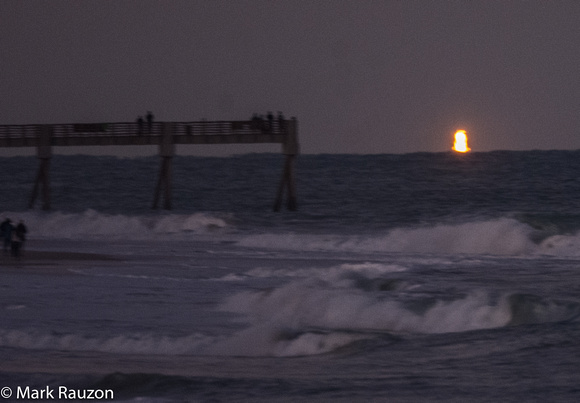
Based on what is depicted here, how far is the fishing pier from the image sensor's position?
3884 cm

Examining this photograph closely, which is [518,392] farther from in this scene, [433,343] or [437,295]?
[437,295]

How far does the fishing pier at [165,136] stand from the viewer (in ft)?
127

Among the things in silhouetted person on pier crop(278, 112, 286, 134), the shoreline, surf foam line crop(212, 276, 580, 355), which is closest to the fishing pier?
silhouetted person on pier crop(278, 112, 286, 134)

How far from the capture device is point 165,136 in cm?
4031

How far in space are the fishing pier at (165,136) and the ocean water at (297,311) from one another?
2681 mm

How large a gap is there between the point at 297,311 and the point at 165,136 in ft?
81.2

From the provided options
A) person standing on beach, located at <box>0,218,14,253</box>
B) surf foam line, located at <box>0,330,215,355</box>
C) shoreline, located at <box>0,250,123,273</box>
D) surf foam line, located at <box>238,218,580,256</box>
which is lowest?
surf foam line, located at <box>0,330,215,355</box>

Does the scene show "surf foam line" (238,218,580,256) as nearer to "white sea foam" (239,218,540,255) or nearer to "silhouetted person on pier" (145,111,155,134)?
"white sea foam" (239,218,540,255)

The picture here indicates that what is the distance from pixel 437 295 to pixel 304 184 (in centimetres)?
5616

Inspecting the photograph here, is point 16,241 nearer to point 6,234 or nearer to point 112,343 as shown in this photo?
point 6,234

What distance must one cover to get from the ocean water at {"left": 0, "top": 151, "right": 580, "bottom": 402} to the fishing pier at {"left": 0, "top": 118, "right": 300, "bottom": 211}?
8.80ft

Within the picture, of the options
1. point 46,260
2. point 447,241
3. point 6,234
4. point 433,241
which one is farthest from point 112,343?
point 433,241

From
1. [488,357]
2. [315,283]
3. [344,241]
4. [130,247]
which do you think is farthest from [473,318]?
[344,241]

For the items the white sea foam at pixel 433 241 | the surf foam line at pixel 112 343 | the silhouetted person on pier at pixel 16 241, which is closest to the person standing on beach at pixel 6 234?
the silhouetted person on pier at pixel 16 241
